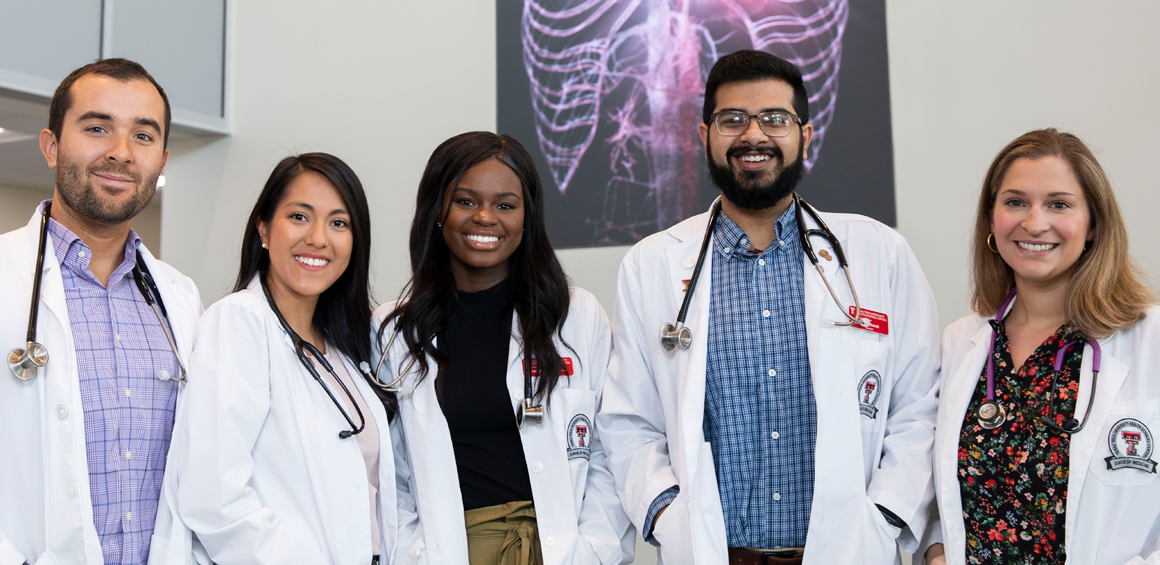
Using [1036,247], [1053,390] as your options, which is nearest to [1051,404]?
[1053,390]

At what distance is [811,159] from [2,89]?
Answer: 3.54 meters

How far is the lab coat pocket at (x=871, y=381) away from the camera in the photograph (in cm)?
176

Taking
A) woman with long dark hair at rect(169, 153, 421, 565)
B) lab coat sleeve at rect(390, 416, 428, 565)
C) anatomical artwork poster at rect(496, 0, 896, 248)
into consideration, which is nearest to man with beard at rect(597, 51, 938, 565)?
lab coat sleeve at rect(390, 416, 428, 565)

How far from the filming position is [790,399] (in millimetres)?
1787

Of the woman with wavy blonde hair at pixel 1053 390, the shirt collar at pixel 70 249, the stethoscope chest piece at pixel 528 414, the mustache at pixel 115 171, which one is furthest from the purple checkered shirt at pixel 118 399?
the woman with wavy blonde hair at pixel 1053 390

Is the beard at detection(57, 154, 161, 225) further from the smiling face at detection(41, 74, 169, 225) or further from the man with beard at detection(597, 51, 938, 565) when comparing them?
the man with beard at detection(597, 51, 938, 565)

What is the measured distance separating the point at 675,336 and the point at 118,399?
3.85ft

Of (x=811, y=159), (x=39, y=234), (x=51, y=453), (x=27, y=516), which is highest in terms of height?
(x=811, y=159)

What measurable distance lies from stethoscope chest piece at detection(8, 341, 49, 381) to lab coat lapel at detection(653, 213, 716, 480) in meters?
1.28

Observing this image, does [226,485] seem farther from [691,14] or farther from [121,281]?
[691,14]

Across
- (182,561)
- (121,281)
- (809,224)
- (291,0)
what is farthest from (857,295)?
(291,0)

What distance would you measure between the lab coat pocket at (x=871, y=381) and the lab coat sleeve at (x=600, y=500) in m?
0.62

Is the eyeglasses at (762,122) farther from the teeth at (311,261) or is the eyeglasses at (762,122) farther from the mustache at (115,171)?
the mustache at (115,171)

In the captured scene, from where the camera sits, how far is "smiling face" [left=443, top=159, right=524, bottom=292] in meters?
1.95
